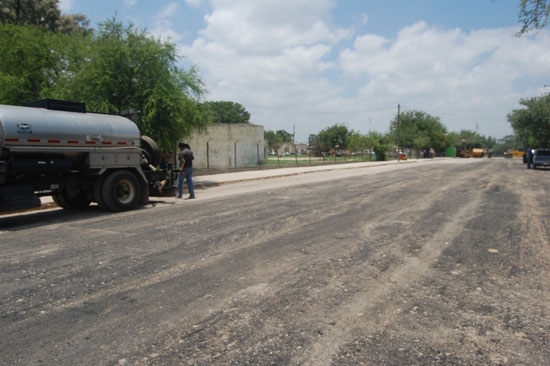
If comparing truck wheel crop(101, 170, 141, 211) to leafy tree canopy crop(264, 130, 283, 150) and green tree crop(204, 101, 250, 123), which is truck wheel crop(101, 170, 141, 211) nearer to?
green tree crop(204, 101, 250, 123)

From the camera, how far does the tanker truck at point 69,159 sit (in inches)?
324

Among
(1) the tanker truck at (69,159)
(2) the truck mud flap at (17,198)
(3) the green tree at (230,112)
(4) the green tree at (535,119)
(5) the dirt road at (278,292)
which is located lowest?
(5) the dirt road at (278,292)

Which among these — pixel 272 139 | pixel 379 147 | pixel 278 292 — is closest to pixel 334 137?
pixel 272 139

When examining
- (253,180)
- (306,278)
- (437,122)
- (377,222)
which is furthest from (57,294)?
(437,122)

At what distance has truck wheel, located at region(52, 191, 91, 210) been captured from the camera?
34.6 feet

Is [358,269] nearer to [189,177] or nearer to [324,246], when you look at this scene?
[324,246]

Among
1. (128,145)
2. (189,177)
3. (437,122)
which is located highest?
(437,122)

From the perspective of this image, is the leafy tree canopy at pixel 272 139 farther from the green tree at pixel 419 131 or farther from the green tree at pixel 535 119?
the green tree at pixel 535 119

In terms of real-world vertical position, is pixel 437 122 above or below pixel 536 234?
above

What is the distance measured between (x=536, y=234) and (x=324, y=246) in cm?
409

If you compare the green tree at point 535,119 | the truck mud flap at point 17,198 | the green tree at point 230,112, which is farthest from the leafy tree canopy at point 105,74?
the green tree at point 230,112

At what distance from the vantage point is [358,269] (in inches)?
194

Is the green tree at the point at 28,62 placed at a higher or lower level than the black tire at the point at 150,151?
higher

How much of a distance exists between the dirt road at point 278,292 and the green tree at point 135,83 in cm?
757
